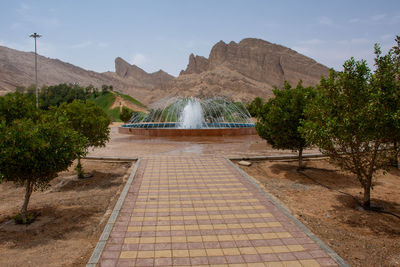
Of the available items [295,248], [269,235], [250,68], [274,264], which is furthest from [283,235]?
[250,68]

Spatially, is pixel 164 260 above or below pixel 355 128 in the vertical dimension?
below

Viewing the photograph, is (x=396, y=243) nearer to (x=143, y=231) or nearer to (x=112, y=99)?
(x=143, y=231)

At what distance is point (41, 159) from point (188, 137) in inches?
522

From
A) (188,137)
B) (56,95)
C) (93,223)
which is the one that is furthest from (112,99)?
(93,223)

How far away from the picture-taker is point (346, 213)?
622cm

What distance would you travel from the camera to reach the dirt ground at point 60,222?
13.3 ft

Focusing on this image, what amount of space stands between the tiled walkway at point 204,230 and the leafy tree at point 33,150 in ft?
5.70

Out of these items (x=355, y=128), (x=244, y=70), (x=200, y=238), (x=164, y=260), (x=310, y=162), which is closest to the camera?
(x=164, y=260)

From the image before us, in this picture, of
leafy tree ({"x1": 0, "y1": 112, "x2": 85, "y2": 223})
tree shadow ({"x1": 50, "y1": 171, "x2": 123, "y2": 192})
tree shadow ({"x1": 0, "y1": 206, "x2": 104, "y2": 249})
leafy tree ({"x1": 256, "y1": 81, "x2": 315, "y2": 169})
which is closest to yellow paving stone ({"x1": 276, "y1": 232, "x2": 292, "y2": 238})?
tree shadow ({"x1": 0, "y1": 206, "x2": 104, "y2": 249})

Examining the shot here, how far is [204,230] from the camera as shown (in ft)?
15.4

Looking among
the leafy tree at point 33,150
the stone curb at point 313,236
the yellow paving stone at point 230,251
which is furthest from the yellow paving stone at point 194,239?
the leafy tree at point 33,150

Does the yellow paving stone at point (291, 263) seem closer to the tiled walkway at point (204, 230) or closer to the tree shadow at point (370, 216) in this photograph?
the tiled walkway at point (204, 230)

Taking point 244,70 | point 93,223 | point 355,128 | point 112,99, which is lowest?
point 93,223

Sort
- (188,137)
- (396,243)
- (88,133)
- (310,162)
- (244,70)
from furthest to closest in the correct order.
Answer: (244,70)
(188,137)
(310,162)
(88,133)
(396,243)
